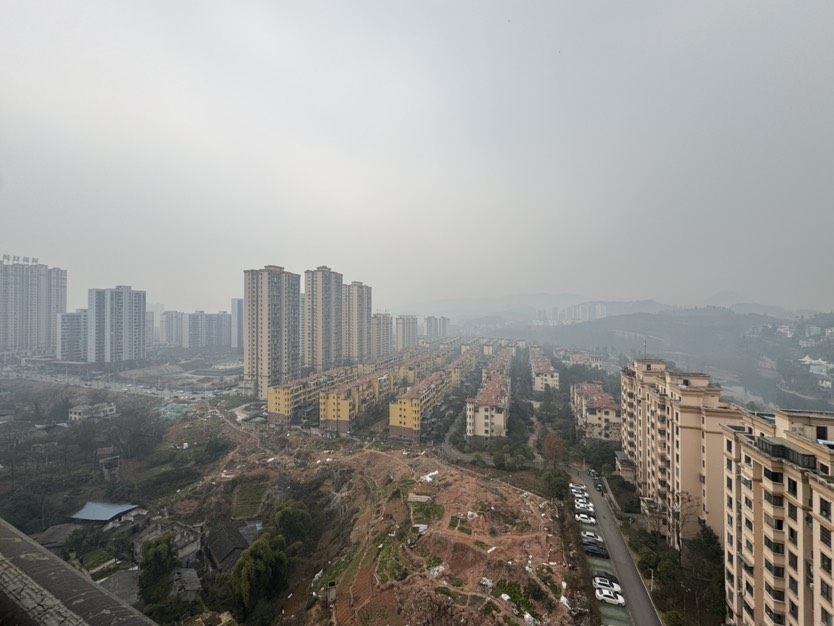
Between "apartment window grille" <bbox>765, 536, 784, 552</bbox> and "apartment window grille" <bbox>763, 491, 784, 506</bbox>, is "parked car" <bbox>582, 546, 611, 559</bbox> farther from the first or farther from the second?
"apartment window grille" <bbox>763, 491, 784, 506</bbox>

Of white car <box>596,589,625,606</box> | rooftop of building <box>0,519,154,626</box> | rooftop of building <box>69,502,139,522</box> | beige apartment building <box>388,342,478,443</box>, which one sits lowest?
rooftop of building <box>69,502,139,522</box>

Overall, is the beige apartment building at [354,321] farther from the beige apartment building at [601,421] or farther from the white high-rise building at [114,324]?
the beige apartment building at [601,421]

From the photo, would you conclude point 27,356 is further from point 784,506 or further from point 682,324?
point 682,324

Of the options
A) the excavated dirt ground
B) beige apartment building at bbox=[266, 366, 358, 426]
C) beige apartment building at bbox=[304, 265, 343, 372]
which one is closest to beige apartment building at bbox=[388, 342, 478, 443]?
beige apartment building at bbox=[266, 366, 358, 426]

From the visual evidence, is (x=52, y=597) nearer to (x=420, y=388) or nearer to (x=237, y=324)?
(x=420, y=388)

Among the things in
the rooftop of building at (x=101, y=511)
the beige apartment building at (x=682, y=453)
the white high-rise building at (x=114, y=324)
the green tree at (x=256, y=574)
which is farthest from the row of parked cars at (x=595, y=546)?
the white high-rise building at (x=114, y=324)

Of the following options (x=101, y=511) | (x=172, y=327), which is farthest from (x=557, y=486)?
(x=172, y=327)

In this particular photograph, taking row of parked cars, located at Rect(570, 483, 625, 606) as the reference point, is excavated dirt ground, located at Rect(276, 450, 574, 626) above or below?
above

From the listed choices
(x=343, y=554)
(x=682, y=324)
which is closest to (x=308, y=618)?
(x=343, y=554)
